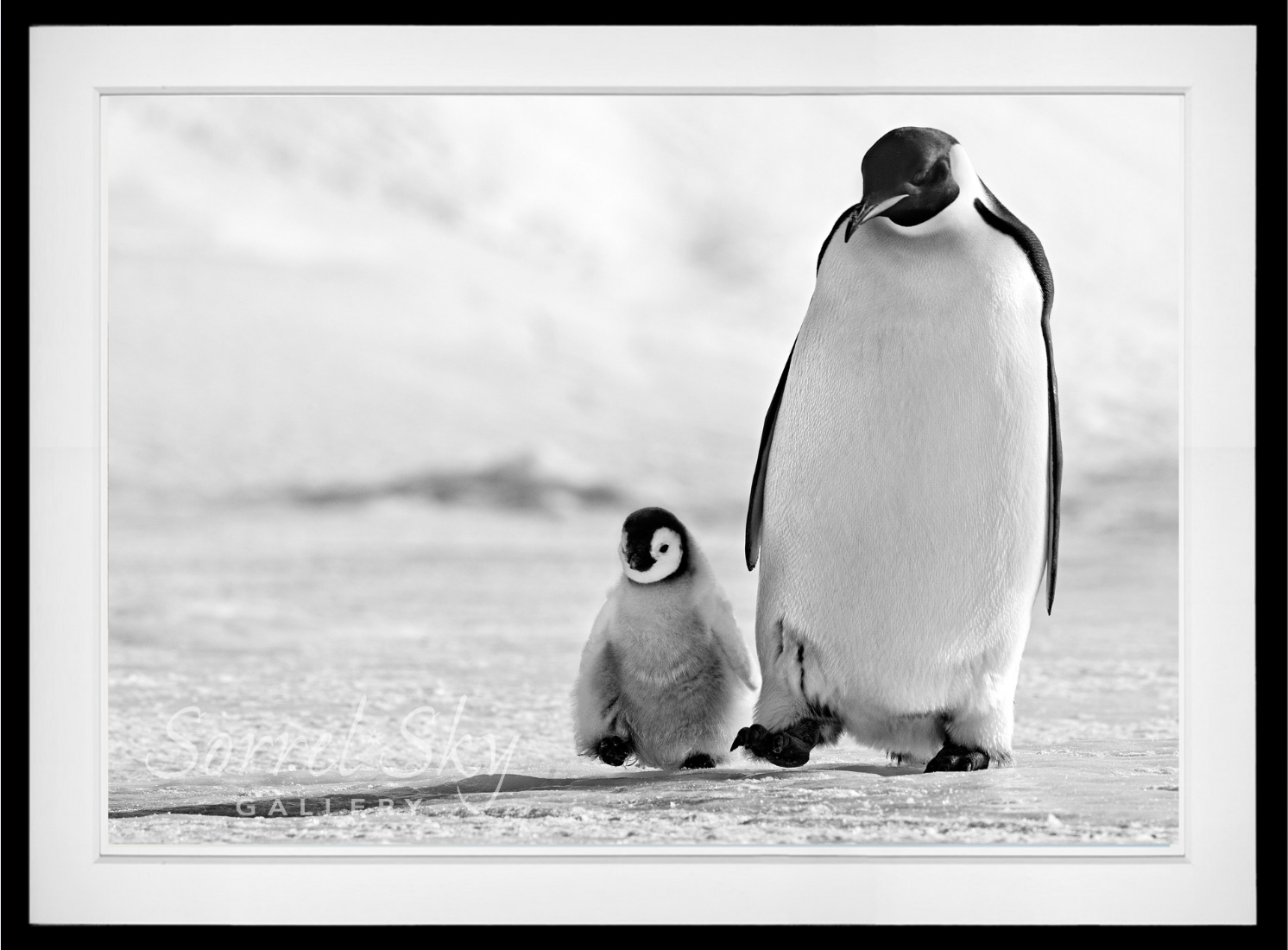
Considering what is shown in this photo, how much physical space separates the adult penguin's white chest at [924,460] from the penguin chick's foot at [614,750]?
340 millimetres

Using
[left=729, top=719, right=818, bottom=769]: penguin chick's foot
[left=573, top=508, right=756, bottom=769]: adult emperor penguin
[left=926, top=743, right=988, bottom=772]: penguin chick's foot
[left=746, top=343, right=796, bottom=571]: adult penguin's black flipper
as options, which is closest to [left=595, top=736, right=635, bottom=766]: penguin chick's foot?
[left=573, top=508, right=756, bottom=769]: adult emperor penguin

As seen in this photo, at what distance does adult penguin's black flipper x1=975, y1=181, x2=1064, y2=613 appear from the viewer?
6.63 ft

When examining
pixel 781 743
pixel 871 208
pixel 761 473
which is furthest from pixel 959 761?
pixel 871 208

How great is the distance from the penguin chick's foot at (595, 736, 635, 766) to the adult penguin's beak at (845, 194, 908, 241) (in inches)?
31.8

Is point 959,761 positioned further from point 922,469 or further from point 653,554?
point 653,554

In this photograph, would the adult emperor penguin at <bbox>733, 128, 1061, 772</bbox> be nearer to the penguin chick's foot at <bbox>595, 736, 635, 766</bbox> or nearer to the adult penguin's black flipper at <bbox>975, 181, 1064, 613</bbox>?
the adult penguin's black flipper at <bbox>975, 181, 1064, 613</bbox>

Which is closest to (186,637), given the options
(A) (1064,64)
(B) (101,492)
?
(B) (101,492)

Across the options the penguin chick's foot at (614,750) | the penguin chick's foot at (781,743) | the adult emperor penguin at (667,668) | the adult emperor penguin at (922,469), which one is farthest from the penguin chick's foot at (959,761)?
the penguin chick's foot at (614,750)

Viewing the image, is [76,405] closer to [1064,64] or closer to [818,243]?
[818,243]

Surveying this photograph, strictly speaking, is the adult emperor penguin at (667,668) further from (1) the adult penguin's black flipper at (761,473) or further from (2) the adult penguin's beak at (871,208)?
(2) the adult penguin's beak at (871,208)

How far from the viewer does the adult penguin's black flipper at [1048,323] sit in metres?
2.02

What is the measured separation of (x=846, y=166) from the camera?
2.38m

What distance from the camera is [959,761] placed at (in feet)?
6.65

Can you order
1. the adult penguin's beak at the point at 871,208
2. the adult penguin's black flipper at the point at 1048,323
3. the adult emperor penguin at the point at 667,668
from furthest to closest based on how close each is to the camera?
the adult emperor penguin at the point at 667,668
the adult penguin's black flipper at the point at 1048,323
the adult penguin's beak at the point at 871,208
